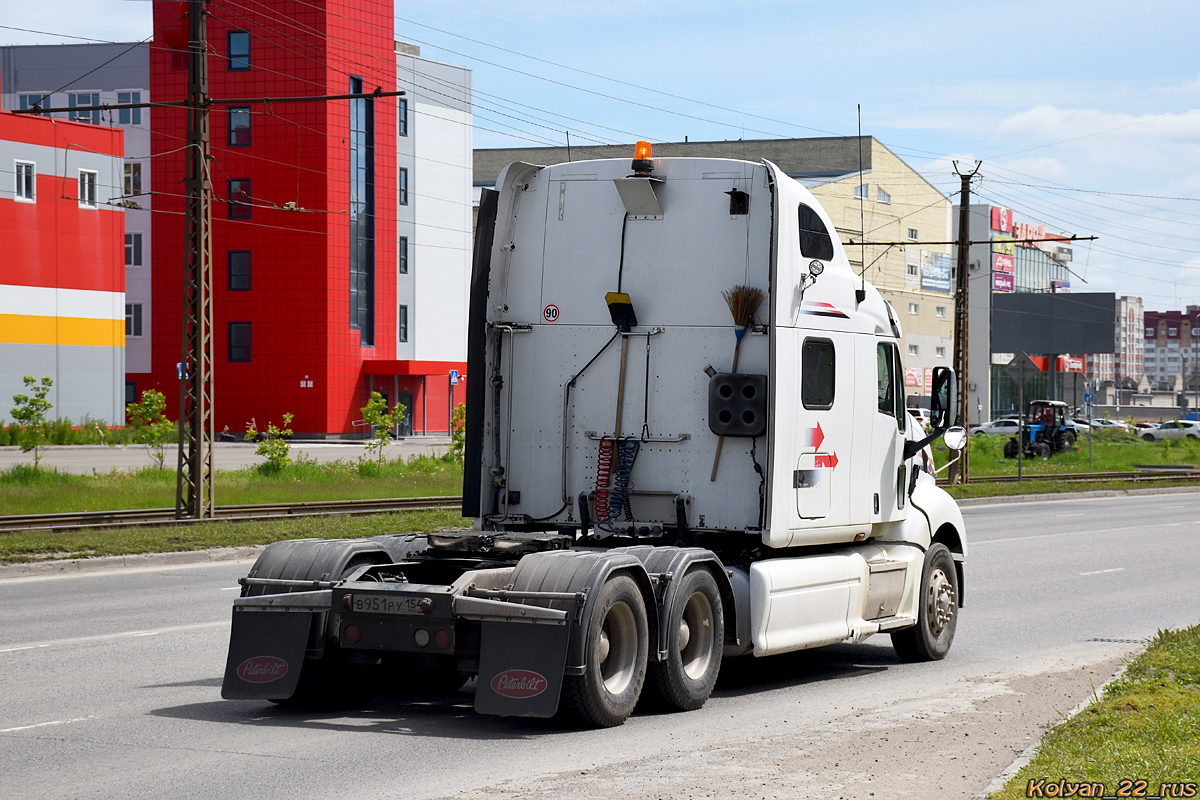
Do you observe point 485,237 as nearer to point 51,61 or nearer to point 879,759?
point 879,759

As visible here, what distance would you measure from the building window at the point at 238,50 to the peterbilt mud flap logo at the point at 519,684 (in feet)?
198

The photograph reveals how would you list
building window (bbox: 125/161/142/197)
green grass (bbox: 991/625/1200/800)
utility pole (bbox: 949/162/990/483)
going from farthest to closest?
building window (bbox: 125/161/142/197), utility pole (bbox: 949/162/990/483), green grass (bbox: 991/625/1200/800)

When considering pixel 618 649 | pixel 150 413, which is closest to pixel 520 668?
pixel 618 649

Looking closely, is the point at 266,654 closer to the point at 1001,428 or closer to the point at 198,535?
the point at 198,535

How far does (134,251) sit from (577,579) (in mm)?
67443

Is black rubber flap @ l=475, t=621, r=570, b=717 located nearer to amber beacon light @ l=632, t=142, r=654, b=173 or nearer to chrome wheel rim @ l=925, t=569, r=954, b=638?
amber beacon light @ l=632, t=142, r=654, b=173

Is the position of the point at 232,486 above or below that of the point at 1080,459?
above

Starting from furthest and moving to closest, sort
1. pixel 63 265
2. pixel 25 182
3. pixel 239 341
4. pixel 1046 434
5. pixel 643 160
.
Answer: pixel 239 341 → pixel 1046 434 → pixel 63 265 → pixel 25 182 → pixel 643 160

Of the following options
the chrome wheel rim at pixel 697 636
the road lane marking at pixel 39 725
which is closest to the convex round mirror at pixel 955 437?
the chrome wheel rim at pixel 697 636

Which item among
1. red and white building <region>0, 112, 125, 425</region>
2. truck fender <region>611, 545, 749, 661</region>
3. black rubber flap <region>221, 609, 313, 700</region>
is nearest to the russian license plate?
black rubber flap <region>221, 609, 313, 700</region>

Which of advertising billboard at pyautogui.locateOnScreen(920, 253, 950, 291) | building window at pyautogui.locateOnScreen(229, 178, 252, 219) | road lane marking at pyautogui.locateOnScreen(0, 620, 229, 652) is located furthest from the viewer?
advertising billboard at pyautogui.locateOnScreen(920, 253, 950, 291)

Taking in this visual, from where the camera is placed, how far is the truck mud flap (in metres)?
7.92

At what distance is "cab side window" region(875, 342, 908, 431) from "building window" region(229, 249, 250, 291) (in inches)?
2282

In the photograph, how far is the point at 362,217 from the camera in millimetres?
66438
